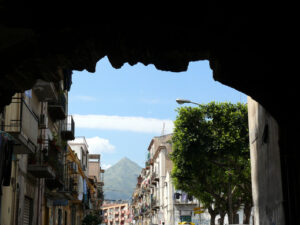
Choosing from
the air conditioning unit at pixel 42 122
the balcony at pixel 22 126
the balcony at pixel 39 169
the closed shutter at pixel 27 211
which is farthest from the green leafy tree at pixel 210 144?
the balcony at pixel 22 126

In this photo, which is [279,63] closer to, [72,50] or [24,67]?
[72,50]

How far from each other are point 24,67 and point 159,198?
61477mm

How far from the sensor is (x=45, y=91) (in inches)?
839

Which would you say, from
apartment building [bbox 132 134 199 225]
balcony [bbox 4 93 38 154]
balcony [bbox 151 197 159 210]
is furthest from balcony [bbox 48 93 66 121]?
balcony [bbox 151 197 159 210]

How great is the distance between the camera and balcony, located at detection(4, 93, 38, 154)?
45.0 feet

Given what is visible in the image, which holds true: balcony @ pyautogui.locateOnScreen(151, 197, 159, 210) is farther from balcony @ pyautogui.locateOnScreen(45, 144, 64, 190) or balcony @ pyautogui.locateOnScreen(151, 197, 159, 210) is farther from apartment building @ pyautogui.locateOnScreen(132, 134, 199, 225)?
balcony @ pyautogui.locateOnScreen(45, 144, 64, 190)

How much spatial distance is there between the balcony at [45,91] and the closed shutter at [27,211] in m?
4.76

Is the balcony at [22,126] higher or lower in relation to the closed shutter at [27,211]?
higher

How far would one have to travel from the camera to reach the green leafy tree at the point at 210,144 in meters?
27.0

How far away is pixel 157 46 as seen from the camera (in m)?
6.82

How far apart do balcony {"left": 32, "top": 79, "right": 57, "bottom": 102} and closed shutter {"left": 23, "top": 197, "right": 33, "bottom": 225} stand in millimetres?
4759

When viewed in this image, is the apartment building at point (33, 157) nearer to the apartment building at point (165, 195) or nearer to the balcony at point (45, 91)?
the balcony at point (45, 91)

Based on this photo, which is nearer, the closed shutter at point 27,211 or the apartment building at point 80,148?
the closed shutter at point 27,211

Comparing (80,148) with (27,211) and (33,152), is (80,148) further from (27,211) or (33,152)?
(33,152)
